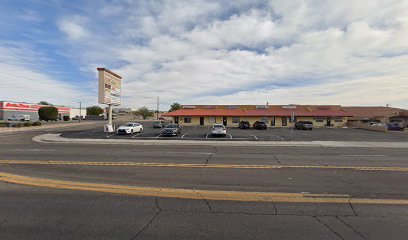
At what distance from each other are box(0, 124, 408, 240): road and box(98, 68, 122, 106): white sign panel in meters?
21.0

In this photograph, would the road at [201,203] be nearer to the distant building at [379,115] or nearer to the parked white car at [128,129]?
the parked white car at [128,129]

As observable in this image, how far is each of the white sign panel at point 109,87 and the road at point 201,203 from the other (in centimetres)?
2103

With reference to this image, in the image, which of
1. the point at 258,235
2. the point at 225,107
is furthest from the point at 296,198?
the point at 225,107

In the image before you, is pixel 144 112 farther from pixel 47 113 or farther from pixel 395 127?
pixel 395 127

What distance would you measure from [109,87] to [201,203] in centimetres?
2825

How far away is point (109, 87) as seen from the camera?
30.3m

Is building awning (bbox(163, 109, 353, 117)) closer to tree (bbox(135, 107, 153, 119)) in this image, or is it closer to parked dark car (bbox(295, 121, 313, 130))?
parked dark car (bbox(295, 121, 313, 130))

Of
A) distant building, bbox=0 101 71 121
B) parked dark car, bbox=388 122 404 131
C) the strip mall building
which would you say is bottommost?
parked dark car, bbox=388 122 404 131

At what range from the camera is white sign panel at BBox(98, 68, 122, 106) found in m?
29.0

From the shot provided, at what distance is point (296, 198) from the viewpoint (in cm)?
610

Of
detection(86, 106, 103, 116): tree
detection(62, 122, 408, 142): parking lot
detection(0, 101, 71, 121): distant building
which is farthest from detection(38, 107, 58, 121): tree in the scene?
detection(86, 106, 103, 116): tree

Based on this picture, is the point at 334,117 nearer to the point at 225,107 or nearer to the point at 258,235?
the point at 225,107

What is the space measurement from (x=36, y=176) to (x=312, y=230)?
8.83 meters

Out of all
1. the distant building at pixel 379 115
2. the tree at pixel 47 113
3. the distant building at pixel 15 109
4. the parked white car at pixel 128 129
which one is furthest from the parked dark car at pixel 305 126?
the distant building at pixel 15 109
